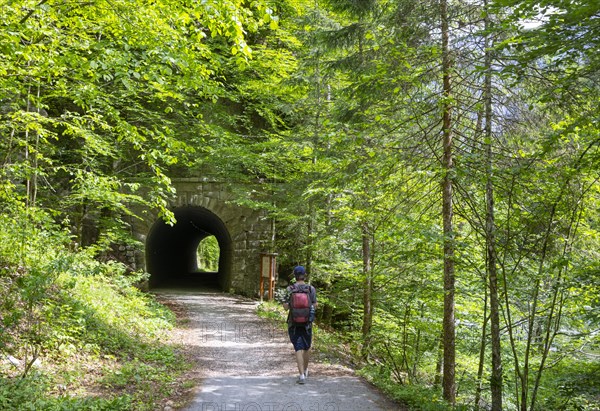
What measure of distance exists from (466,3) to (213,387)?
6.53m

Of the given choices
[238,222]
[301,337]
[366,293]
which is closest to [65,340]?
[301,337]

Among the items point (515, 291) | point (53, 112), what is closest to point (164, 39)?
point (515, 291)

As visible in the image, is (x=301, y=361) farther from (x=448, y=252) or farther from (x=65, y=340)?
(x=65, y=340)

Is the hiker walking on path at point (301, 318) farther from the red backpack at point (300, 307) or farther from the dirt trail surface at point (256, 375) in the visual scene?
the dirt trail surface at point (256, 375)

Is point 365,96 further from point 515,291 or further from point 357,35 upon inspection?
point 515,291

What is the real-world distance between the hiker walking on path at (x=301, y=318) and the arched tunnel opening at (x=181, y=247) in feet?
32.4

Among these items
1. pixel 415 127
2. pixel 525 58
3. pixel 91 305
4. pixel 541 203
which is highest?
pixel 415 127

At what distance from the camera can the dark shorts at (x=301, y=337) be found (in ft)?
20.8

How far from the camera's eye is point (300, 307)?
6312mm

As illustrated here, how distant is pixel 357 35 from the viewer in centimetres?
789

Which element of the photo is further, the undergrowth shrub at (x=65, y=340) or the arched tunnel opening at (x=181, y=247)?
the arched tunnel opening at (x=181, y=247)

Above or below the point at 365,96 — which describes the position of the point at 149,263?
below

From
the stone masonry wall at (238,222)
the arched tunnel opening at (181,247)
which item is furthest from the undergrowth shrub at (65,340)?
the arched tunnel opening at (181,247)

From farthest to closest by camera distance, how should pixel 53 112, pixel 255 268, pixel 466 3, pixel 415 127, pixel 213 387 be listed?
pixel 255 268 < pixel 53 112 < pixel 415 127 < pixel 466 3 < pixel 213 387
